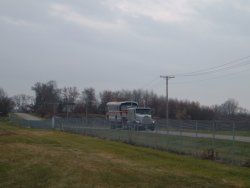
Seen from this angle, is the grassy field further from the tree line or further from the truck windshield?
the tree line

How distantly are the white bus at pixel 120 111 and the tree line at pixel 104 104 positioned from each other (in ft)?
111

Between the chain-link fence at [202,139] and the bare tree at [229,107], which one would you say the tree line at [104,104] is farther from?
A: the chain-link fence at [202,139]

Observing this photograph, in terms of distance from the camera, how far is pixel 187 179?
1552cm

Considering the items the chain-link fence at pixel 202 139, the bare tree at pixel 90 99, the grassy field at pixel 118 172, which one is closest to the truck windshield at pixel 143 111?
the chain-link fence at pixel 202 139

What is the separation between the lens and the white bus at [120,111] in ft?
195

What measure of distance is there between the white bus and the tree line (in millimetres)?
33687

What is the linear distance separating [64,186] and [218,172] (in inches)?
253

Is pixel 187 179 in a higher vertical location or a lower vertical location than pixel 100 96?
lower

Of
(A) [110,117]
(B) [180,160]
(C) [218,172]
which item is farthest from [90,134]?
(C) [218,172]

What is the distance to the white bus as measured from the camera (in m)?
59.5

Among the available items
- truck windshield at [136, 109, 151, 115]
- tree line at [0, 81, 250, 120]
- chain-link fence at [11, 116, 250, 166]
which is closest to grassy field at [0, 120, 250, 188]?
chain-link fence at [11, 116, 250, 166]

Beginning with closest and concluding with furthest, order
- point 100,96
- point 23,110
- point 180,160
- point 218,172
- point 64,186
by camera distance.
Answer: point 64,186
point 218,172
point 180,160
point 100,96
point 23,110

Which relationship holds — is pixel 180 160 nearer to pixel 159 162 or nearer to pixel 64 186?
pixel 159 162

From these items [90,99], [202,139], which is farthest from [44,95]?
[202,139]
